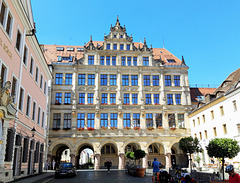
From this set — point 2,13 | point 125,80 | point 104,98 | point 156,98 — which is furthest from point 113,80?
point 2,13

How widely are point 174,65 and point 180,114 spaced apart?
856cm

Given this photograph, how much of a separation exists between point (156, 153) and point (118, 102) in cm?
1142

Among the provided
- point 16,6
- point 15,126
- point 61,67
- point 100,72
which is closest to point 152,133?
point 100,72

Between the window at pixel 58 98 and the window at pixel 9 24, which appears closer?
the window at pixel 9 24

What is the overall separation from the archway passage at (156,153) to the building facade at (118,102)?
0.54 feet

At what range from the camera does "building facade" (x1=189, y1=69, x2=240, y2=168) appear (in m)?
25.8

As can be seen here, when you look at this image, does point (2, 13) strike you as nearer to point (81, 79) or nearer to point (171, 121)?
point (81, 79)

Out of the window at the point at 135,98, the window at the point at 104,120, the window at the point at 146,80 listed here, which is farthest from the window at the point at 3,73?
the window at the point at 146,80

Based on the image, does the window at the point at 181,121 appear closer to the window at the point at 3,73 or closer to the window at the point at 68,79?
the window at the point at 68,79

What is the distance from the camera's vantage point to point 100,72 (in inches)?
1479

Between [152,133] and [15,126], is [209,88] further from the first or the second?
[15,126]

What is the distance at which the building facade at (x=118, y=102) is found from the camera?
34.8 meters

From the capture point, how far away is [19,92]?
1644 cm

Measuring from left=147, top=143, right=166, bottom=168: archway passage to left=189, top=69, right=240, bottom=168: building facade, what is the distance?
6318 millimetres
